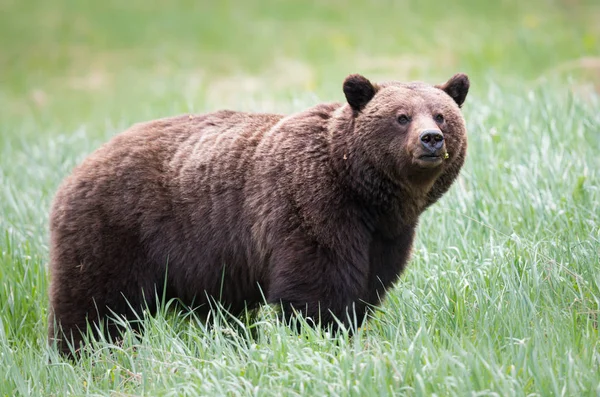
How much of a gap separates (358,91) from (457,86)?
2.14 ft

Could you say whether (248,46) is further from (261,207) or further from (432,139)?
(432,139)

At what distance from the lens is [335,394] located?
11.8 ft

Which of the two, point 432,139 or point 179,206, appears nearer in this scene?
point 432,139

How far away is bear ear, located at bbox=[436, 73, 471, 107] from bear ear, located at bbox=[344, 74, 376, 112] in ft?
1.59

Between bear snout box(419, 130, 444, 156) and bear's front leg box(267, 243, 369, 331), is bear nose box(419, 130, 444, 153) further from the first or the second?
bear's front leg box(267, 243, 369, 331)

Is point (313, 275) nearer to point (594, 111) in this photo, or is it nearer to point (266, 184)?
point (266, 184)

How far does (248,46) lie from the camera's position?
60.6 feet

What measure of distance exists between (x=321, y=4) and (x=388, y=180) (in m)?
17.1

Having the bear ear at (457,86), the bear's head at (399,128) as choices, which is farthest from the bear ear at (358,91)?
the bear ear at (457,86)

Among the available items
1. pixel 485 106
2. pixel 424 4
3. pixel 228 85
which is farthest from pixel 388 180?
pixel 424 4

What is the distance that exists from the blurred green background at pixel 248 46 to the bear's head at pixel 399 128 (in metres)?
6.25

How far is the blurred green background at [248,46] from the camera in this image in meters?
13.8

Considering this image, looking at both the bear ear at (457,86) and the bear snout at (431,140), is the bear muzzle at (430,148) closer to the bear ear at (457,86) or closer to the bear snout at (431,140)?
the bear snout at (431,140)

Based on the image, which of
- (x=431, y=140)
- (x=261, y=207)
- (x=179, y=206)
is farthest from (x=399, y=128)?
(x=179, y=206)
